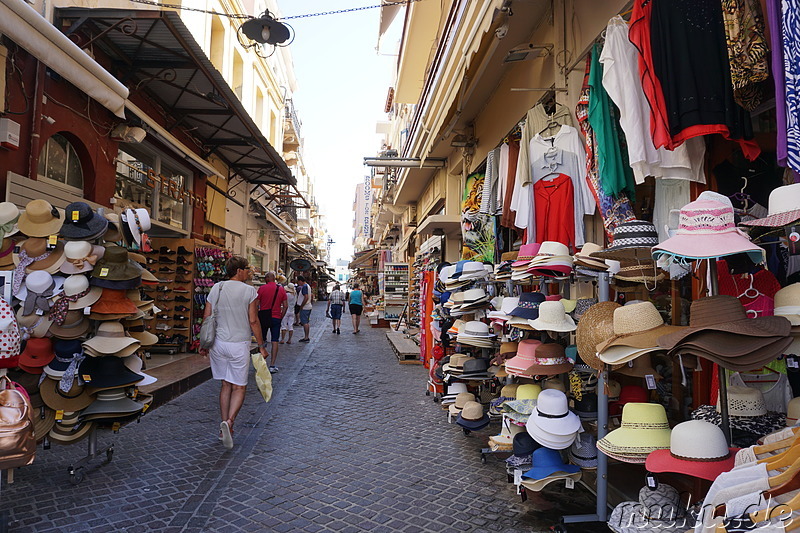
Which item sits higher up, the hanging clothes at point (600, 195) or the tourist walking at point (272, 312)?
the hanging clothes at point (600, 195)

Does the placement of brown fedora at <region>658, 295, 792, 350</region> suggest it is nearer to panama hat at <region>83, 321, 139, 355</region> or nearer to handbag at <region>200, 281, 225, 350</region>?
panama hat at <region>83, 321, 139, 355</region>

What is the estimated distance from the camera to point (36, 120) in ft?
20.6

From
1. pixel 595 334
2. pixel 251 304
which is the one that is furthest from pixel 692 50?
pixel 251 304

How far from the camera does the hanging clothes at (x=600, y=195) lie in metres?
3.74

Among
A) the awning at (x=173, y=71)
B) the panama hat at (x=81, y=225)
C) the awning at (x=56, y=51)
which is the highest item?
the awning at (x=173, y=71)

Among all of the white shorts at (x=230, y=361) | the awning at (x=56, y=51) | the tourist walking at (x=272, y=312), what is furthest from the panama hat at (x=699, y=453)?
the tourist walking at (x=272, y=312)

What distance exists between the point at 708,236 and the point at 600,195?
1.81 meters

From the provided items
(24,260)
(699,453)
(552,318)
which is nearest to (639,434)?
(699,453)

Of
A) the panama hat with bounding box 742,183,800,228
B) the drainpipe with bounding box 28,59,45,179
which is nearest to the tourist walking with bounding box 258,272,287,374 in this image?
the drainpipe with bounding box 28,59,45,179

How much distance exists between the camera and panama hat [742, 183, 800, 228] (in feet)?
6.05

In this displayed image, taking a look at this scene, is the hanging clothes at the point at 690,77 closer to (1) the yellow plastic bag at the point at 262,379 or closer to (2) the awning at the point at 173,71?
(1) the yellow plastic bag at the point at 262,379

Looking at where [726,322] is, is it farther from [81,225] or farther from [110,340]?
[81,225]

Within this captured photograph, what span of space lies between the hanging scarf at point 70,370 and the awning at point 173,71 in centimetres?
499

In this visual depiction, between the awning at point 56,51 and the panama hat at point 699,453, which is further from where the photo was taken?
the awning at point 56,51
